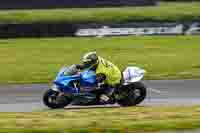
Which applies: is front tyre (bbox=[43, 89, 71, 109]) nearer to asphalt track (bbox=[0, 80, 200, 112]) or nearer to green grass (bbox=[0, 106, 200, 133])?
asphalt track (bbox=[0, 80, 200, 112])

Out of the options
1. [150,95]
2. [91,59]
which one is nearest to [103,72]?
[91,59]

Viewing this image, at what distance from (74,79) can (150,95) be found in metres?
2.88

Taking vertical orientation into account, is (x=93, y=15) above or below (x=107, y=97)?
above

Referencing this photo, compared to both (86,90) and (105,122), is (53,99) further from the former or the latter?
(105,122)

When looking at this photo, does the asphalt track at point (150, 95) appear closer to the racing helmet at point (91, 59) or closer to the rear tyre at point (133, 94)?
the rear tyre at point (133, 94)

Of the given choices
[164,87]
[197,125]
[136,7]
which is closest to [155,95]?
[164,87]

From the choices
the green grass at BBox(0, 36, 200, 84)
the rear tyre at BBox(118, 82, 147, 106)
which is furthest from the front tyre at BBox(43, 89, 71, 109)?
the green grass at BBox(0, 36, 200, 84)

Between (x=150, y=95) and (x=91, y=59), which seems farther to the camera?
(x=150, y=95)

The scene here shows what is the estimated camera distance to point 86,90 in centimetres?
1444

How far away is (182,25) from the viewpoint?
29203 mm

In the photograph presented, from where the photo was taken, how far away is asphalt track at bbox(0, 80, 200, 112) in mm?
15203

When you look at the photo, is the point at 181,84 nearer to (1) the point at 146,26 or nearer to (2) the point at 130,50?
(2) the point at 130,50

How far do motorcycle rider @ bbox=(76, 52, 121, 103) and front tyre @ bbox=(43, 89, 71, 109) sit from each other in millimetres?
809

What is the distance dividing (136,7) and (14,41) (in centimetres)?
856
